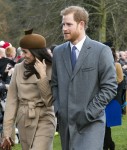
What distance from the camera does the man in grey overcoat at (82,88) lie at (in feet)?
17.0

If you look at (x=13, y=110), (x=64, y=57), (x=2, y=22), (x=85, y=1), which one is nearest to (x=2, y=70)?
(x=13, y=110)

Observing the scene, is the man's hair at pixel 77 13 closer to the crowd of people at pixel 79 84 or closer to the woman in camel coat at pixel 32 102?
the crowd of people at pixel 79 84

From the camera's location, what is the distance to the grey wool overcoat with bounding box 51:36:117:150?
5172 mm

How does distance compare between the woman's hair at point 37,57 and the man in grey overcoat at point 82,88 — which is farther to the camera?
the woman's hair at point 37,57

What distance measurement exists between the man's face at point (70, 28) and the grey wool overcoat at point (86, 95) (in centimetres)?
15

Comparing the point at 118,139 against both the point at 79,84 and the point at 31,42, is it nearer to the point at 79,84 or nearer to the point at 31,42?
the point at 31,42

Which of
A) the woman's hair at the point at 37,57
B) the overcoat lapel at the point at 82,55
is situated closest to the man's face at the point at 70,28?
the overcoat lapel at the point at 82,55

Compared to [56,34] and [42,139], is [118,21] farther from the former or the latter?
[42,139]

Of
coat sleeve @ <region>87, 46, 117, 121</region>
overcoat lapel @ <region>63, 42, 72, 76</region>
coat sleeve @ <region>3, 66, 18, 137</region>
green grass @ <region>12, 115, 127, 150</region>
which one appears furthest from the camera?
green grass @ <region>12, 115, 127, 150</region>

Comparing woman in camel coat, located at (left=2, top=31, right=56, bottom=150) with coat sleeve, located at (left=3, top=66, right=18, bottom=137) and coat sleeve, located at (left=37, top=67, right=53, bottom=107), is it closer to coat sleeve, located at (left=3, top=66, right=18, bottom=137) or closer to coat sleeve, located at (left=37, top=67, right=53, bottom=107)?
coat sleeve, located at (left=3, top=66, right=18, bottom=137)

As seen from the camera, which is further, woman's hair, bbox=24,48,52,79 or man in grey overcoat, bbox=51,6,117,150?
woman's hair, bbox=24,48,52,79

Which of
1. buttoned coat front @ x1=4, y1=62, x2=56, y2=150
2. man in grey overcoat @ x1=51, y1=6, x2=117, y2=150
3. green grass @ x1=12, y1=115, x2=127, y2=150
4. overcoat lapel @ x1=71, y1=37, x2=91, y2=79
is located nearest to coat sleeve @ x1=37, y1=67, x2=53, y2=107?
buttoned coat front @ x1=4, y1=62, x2=56, y2=150

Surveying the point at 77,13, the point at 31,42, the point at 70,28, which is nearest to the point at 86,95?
the point at 70,28

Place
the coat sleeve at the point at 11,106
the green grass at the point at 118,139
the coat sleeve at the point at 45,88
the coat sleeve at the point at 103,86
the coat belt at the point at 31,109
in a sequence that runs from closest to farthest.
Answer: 1. the coat sleeve at the point at 103,86
2. the coat sleeve at the point at 45,88
3. the coat belt at the point at 31,109
4. the coat sleeve at the point at 11,106
5. the green grass at the point at 118,139
